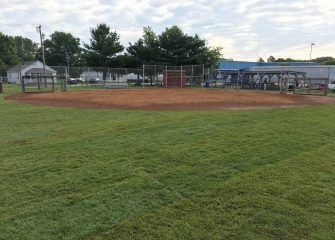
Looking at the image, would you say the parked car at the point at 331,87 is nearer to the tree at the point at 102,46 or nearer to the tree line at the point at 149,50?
the tree line at the point at 149,50

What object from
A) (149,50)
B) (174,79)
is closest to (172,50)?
(149,50)

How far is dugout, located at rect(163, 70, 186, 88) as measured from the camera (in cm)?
3719

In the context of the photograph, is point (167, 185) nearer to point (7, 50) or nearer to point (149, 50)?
point (149, 50)

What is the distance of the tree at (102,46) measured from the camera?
4794cm

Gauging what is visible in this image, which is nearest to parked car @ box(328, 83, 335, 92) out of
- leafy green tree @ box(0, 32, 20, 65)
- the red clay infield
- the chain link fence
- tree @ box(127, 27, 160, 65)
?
the chain link fence

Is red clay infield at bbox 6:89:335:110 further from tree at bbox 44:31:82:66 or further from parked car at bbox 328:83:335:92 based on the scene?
tree at bbox 44:31:82:66

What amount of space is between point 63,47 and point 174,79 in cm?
7612

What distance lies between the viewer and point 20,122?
966cm

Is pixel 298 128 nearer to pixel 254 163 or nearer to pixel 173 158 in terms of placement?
pixel 254 163

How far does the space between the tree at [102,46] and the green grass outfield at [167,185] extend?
4172 cm

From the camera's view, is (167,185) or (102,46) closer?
(167,185)

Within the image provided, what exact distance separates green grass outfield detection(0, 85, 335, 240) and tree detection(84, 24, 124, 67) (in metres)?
41.7

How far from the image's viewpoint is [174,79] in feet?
123

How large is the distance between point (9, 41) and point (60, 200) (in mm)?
79945
